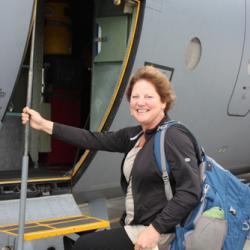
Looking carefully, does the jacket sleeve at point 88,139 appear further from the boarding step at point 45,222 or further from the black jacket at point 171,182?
the boarding step at point 45,222

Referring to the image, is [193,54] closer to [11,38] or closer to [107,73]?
[107,73]

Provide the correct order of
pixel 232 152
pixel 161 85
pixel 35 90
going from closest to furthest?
pixel 161 85, pixel 35 90, pixel 232 152

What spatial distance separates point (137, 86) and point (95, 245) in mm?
739

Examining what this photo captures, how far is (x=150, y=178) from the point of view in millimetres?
2305

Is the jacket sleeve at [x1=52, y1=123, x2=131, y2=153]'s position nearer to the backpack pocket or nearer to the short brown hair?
the short brown hair

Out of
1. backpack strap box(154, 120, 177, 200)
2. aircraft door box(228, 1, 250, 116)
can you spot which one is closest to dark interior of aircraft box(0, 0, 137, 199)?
aircraft door box(228, 1, 250, 116)

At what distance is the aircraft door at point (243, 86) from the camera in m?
5.18

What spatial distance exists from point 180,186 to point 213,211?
191 mm

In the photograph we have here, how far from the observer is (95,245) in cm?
247

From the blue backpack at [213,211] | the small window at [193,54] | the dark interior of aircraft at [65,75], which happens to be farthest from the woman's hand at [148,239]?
the small window at [193,54]

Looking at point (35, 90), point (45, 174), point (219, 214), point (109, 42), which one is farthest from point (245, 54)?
point (219, 214)

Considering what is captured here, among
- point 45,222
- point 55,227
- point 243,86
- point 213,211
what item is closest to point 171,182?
point 213,211

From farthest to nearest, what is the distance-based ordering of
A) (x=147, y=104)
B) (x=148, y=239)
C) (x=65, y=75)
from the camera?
(x=65, y=75) < (x=147, y=104) < (x=148, y=239)

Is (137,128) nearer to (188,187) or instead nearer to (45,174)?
(188,187)
